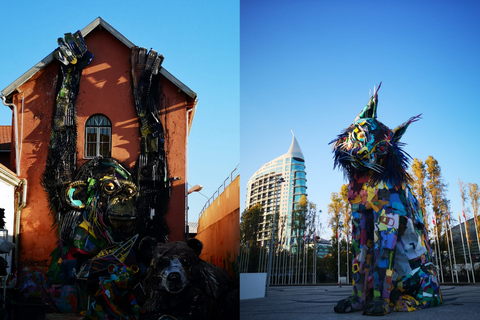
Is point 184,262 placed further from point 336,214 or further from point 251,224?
point 251,224

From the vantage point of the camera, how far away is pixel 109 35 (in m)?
11.7

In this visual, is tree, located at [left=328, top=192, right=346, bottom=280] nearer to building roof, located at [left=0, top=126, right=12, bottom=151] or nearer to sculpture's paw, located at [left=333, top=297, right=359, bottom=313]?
sculpture's paw, located at [left=333, top=297, right=359, bottom=313]

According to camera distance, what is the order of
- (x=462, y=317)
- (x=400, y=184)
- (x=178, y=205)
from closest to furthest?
(x=462, y=317) < (x=400, y=184) < (x=178, y=205)

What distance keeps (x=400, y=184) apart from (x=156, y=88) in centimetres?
584

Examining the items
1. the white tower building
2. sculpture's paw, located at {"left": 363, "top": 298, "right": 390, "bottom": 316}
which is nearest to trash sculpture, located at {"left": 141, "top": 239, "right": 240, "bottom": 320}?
the white tower building

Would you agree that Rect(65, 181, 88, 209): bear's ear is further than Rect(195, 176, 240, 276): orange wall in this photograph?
No

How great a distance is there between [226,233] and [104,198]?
2.95m

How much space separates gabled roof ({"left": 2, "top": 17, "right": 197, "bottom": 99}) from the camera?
36.0 ft

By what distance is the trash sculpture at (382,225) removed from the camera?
25.6 feet

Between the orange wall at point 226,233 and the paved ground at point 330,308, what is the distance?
5.20 ft

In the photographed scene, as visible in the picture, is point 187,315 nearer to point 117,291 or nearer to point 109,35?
point 117,291

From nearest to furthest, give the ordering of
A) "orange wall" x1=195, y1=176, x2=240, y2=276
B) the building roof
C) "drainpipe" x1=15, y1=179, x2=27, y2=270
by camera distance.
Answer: "drainpipe" x1=15, y1=179, x2=27, y2=270 → "orange wall" x1=195, y1=176, x2=240, y2=276 → the building roof

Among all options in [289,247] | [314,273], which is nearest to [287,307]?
[314,273]

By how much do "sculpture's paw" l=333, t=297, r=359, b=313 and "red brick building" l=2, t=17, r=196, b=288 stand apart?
425 cm
